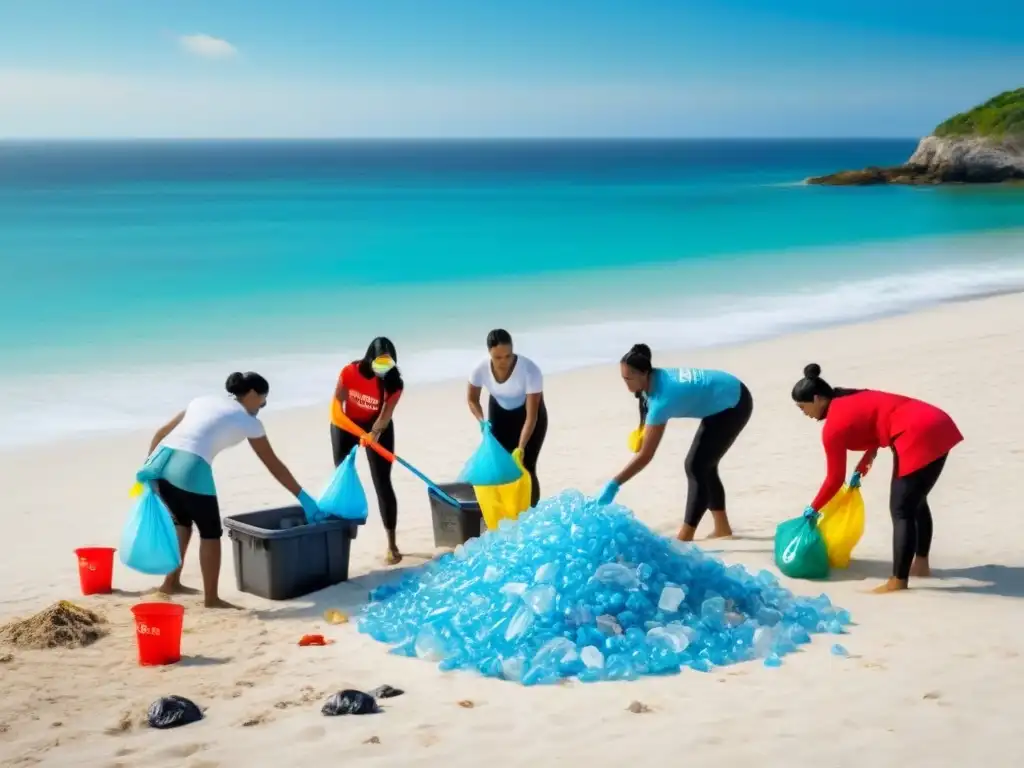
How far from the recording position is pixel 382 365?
22.8 feet

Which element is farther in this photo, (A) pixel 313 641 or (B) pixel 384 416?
(B) pixel 384 416

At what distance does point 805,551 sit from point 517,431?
1.85 m

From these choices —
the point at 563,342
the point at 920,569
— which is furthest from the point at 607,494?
the point at 563,342

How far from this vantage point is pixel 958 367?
13.1 m

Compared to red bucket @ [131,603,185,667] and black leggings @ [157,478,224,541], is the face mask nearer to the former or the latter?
black leggings @ [157,478,224,541]

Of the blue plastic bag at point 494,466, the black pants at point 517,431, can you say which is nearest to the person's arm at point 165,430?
the blue plastic bag at point 494,466

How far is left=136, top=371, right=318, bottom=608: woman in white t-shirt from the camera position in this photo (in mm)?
6227

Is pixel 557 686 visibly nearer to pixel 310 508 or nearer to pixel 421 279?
pixel 310 508

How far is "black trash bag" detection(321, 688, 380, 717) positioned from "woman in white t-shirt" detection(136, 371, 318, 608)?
1.62 metres

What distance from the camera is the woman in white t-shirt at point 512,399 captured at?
23.9 feet

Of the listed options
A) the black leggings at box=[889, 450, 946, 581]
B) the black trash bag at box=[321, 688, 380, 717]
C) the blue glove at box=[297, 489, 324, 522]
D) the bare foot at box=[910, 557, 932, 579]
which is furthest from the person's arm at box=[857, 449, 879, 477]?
the black trash bag at box=[321, 688, 380, 717]

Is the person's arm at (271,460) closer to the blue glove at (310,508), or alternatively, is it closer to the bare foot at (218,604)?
the blue glove at (310,508)

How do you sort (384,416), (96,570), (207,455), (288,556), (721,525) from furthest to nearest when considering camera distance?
(721,525), (384,416), (96,570), (288,556), (207,455)

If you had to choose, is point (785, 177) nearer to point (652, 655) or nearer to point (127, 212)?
point (127, 212)
